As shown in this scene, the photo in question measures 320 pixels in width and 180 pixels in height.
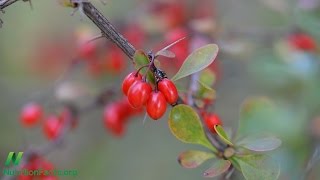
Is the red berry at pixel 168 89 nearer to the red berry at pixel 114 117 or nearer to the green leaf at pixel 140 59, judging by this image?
the green leaf at pixel 140 59

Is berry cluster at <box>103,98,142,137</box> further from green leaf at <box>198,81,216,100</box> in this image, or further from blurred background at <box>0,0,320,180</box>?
green leaf at <box>198,81,216,100</box>

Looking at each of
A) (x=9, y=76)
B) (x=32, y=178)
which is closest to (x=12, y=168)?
(x=32, y=178)

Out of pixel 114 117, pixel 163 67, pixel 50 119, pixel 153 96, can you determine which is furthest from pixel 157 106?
pixel 163 67

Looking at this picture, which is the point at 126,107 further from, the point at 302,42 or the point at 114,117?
the point at 302,42

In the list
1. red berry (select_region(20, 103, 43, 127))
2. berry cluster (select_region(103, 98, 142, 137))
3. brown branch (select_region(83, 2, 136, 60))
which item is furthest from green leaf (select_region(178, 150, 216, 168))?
red berry (select_region(20, 103, 43, 127))

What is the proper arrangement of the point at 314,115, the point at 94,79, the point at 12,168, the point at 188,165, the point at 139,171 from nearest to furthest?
the point at 188,165 < the point at 12,168 < the point at 314,115 < the point at 94,79 < the point at 139,171

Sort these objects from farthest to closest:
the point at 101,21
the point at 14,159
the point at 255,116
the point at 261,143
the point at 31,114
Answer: the point at 31,114, the point at 255,116, the point at 14,159, the point at 261,143, the point at 101,21

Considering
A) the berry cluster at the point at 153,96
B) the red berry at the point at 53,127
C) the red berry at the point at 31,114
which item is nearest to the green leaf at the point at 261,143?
the berry cluster at the point at 153,96

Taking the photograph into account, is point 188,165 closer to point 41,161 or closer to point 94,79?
point 41,161
